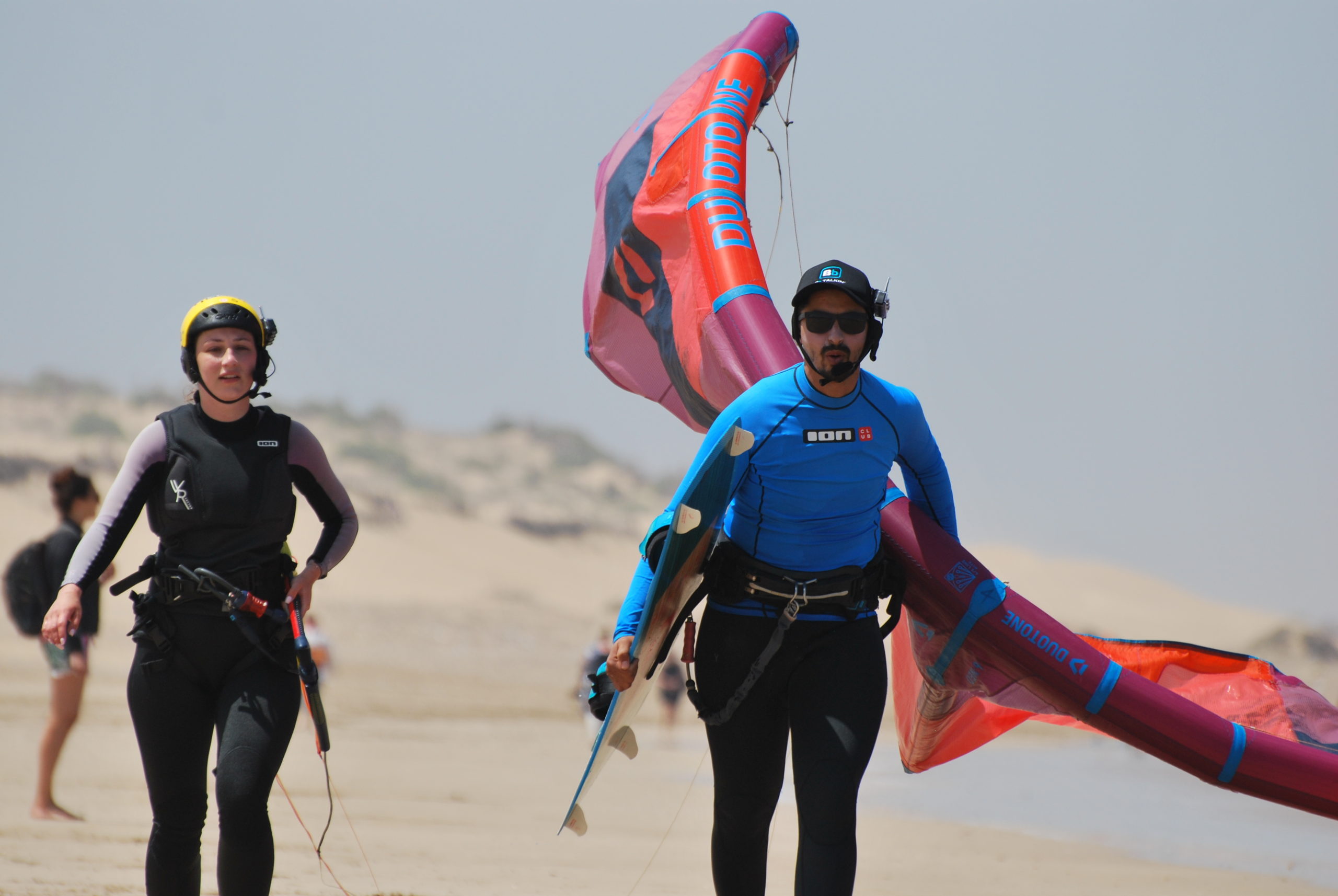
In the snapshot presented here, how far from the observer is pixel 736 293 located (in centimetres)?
535

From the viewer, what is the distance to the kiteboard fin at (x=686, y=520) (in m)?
3.88

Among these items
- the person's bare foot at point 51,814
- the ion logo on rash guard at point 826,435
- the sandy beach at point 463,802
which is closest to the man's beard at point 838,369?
the ion logo on rash guard at point 826,435

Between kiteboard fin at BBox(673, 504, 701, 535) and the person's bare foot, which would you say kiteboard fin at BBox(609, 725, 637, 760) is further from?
the person's bare foot

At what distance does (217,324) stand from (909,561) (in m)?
2.27

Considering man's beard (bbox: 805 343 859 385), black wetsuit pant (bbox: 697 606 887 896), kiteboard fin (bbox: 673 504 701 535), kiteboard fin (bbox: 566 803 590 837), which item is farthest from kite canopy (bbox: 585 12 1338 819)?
kiteboard fin (bbox: 566 803 590 837)

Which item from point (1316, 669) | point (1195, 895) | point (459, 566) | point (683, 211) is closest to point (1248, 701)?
point (1195, 895)

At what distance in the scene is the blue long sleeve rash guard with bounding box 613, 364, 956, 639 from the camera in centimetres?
389

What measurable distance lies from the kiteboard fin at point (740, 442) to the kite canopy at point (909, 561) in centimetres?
76

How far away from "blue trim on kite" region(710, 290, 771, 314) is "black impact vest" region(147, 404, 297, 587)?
181 cm

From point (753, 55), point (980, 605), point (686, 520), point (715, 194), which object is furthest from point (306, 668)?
point (753, 55)

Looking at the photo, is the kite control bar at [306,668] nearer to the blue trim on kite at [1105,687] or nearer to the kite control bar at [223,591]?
the kite control bar at [223,591]

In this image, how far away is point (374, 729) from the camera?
50.6 feet

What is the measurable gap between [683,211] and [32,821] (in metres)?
4.75

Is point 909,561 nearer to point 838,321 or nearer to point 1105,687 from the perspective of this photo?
point 1105,687
